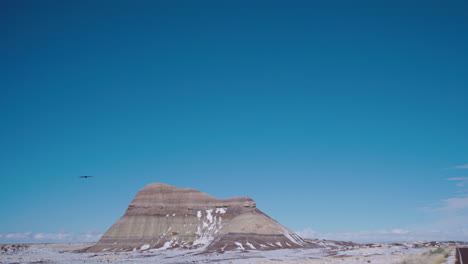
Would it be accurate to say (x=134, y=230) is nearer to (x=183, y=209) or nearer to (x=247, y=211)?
(x=183, y=209)

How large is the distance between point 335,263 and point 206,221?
97111 mm

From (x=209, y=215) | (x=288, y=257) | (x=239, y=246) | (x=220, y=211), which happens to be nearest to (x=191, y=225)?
(x=209, y=215)

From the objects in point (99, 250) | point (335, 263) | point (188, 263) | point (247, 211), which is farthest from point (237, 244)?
point (335, 263)

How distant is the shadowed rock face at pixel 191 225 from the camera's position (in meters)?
131

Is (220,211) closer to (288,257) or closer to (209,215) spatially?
(209,215)

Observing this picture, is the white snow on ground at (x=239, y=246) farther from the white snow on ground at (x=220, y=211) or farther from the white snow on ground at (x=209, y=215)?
the white snow on ground at (x=220, y=211)

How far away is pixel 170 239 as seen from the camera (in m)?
148

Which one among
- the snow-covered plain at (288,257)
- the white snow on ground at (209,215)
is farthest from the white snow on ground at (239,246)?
the white snow on ground at (209,215)

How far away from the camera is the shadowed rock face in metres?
131

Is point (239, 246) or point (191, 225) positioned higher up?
point (191, 225)

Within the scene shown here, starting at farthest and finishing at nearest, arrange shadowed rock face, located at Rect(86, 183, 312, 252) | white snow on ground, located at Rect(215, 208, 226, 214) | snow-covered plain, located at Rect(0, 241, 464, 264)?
white snow on ground, located at Rect(215, 208, 226, 214), shadowed rock face, located at Rect(86, 183, 312, 252), snow-covered plain, located at Rect(0, 241, 464, 264)

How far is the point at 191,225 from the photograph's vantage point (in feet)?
513

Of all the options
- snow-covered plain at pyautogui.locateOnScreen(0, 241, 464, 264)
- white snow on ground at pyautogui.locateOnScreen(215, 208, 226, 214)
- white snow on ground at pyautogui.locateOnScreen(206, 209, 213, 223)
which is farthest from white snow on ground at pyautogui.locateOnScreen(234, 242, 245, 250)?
white snow on ground at pyautogui.locateOnScreen(215, 208, 226, 214)

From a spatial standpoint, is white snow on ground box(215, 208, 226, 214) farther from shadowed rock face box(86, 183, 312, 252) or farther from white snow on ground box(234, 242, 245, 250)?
white snow on ground box(234, 242, 245, 250)
